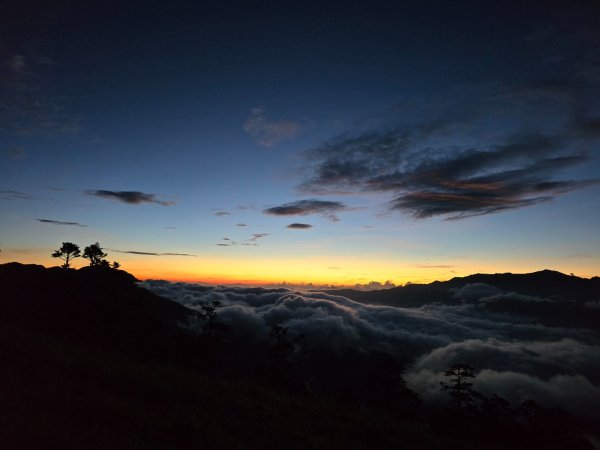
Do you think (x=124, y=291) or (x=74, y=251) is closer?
(x=124, y=291)

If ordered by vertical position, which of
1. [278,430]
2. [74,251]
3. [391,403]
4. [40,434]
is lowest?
[391,403]

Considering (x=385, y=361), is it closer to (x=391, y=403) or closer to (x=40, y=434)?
(x=391, y=403)

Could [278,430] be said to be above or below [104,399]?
below

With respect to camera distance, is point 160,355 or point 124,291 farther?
point 124,291

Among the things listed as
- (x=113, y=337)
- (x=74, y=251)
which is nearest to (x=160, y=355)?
(x=113, y=337)

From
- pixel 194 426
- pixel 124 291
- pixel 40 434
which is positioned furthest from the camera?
pixel 124 291

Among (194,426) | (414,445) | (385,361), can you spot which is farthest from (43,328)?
(385,361)

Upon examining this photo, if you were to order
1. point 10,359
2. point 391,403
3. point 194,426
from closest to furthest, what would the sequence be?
point 194,426
point 10,359
point 391,403

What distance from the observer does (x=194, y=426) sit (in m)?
9.68

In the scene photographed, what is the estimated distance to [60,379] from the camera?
38.3ft

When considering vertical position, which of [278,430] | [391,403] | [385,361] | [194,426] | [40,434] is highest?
[40,434]

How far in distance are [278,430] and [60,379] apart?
24.9 ft

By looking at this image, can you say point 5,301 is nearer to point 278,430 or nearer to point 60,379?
point 60,379

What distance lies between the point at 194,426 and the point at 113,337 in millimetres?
26453
